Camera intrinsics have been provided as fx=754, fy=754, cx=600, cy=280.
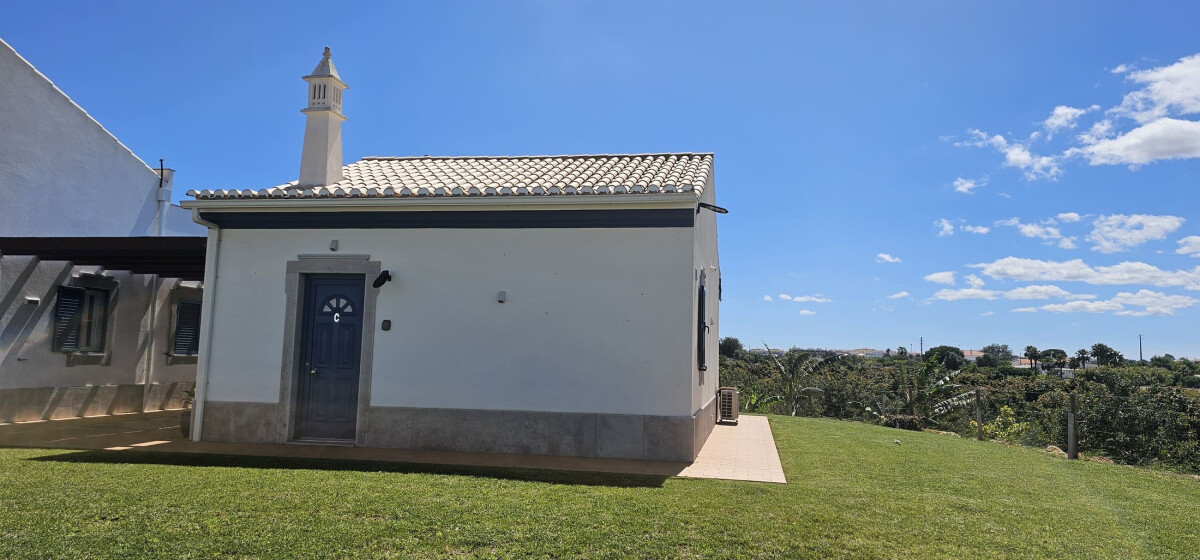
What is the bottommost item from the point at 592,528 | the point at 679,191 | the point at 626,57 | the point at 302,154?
the point at 592,528

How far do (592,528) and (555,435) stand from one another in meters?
4.03

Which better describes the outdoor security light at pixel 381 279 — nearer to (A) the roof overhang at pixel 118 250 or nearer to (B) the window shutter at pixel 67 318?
(A) the roof overhang at pixel 118 250

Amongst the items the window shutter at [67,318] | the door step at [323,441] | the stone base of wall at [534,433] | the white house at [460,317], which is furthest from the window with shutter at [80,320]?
the stone base of wall at [534,433]

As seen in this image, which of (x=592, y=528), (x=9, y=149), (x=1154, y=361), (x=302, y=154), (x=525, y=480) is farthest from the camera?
(x=1154, y=361)

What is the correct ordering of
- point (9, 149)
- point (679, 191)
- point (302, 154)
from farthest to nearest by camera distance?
point (9, 149) < point (302, 154) < point (679, 191)

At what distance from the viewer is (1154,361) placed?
44.9m

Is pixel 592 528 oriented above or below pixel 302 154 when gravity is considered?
below

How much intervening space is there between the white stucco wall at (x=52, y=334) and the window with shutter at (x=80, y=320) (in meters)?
0.11

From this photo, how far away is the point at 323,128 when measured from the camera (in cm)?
1181

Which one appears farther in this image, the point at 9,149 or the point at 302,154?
the point at 9,149

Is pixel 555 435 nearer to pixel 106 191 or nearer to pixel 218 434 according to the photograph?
pixel 218 434

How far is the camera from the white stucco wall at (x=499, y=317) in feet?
31.0

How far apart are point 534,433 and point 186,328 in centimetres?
1093

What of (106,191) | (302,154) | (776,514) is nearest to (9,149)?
(106,191)
